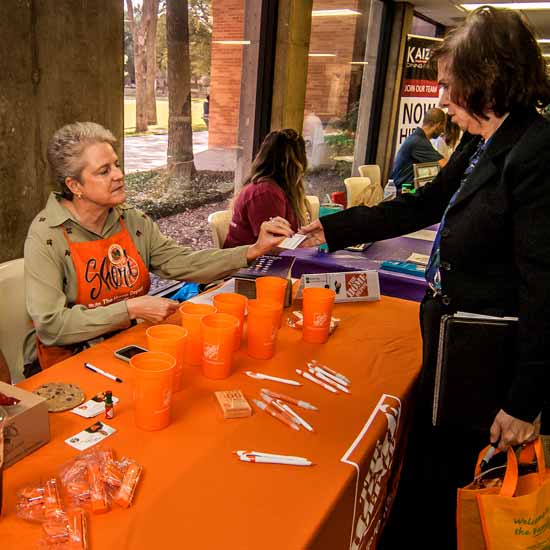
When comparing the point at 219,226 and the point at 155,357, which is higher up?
the point at 155,357

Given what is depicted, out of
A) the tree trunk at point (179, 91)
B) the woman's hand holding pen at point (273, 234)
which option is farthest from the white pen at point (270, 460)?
the tree trunk at point (179, 91)

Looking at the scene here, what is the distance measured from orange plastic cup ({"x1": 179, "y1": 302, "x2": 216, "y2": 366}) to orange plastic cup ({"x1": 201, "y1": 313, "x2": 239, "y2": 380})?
5 cm

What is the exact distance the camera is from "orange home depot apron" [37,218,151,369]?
182 centimetres

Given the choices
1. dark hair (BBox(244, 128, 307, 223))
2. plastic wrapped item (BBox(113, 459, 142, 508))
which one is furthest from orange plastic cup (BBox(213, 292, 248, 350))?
dark hair (BBox(244, 128, 307, 223))

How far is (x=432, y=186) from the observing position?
71.6 inches

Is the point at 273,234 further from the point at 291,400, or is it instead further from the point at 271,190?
the point at 271,190

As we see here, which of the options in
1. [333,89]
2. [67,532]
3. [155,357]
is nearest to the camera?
[67,532]

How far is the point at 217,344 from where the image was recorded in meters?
1.39

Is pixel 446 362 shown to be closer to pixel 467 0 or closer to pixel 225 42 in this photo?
pixel 225 42

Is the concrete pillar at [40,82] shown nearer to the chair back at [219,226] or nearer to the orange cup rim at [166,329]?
the chair back at [219,226]

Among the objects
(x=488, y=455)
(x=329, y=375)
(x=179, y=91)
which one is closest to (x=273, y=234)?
(x=329, y=375)

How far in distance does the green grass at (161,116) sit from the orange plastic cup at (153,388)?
7.00 ft

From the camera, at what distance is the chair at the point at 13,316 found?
72.5 inches

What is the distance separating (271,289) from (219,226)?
4.90ft
